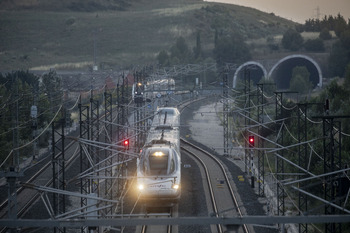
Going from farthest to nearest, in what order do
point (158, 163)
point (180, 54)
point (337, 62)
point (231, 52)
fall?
1. point (231, 52)
2. point (180, 54)
3. point (337, 62)
4. point (158, 163)

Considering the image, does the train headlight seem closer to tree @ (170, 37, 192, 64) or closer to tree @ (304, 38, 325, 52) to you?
tree @ (170, 37, 192, 64)

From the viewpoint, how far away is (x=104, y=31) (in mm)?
133000

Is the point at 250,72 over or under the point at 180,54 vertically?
under

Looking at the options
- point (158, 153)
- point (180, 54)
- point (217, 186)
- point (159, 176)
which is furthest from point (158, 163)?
point (180, 54)

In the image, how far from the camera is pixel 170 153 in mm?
21516

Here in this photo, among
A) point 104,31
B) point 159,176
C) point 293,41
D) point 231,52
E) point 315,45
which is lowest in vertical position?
point 159,176

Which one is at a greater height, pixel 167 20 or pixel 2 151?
pixel 167 20

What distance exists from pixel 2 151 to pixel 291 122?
16719 millimetres

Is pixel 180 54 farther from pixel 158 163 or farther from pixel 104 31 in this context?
pixel 158 163

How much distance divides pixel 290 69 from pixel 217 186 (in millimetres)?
52611

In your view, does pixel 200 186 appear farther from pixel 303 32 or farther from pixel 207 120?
pixel 303 32

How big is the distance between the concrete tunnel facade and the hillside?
18.5 m

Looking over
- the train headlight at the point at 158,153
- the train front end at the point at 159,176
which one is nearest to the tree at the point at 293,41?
the train front end at the point at 159,176

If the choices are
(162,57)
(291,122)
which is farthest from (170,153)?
(162,57)
